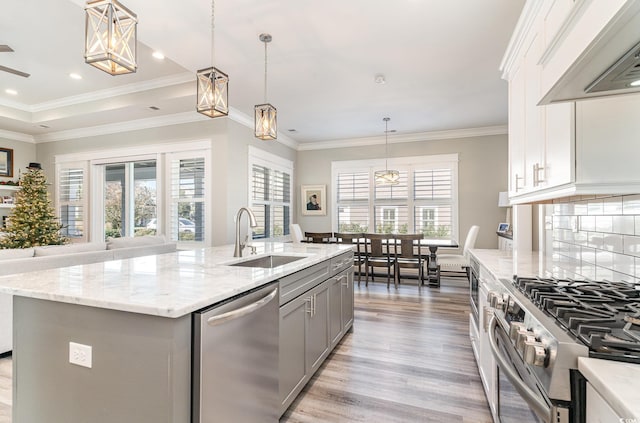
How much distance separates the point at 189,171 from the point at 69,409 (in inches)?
159

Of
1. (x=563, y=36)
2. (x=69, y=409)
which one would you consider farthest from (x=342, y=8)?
(x=69, y=409)

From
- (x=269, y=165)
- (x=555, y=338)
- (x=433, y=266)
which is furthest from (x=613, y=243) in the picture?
(x=269, y=165)

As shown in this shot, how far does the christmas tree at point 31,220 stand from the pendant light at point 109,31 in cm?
486

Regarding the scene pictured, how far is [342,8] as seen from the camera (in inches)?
95.3

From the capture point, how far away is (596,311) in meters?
0.96

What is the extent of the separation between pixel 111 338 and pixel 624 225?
95.6 inches

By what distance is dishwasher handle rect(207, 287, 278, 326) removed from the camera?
3.97 feet

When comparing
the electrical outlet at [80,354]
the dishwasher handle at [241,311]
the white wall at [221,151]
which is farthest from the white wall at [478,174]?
the electrical outlet at [80,354]

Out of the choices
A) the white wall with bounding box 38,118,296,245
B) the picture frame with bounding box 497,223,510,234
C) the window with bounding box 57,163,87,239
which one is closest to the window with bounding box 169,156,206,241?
the white wall with bounding box 38,118,296,245

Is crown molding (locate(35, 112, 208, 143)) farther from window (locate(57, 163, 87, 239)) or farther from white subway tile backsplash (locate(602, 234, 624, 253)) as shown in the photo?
white subway tile backsplash (locate(602, 234, 624, 253))

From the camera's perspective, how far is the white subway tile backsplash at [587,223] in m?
1.82

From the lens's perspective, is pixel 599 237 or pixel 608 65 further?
pixel 599 237

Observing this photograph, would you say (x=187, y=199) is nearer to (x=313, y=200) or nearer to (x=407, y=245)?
(x=313, y=200)

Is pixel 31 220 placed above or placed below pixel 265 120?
below
